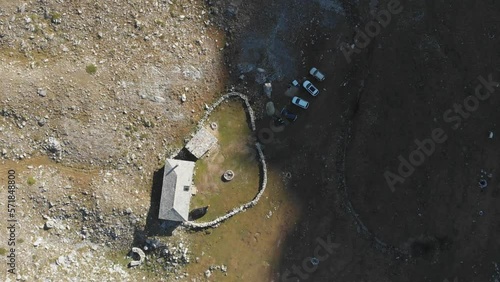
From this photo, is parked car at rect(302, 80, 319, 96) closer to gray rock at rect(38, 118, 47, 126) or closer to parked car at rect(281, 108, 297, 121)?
parked car at rect(281, 108, 297, 121)

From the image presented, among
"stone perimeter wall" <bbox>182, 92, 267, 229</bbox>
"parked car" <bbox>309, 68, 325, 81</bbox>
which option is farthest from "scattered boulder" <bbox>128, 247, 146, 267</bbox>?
"parked car" <bbox>309, 68, 325, 81</bbox>

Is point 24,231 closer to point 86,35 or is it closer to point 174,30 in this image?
point 86,35

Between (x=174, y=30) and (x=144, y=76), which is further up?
(x=174, y=30)

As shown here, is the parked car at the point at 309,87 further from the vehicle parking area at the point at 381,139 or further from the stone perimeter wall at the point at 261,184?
the stone perimeter wall at the point at 261,184

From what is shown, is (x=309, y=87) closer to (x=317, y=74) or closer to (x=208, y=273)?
(x=317, y=74)

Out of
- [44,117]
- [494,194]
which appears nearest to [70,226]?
[44,117]

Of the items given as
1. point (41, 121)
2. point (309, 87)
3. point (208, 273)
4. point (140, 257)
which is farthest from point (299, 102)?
point (41, 121)
